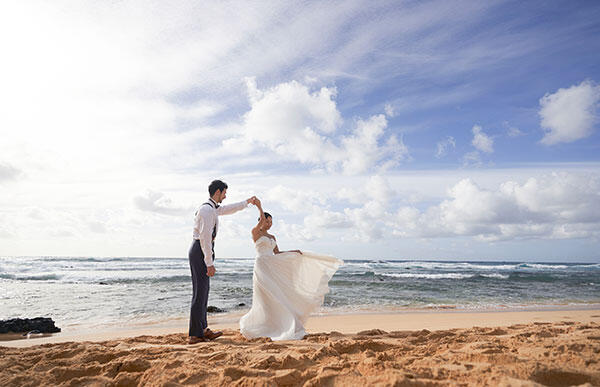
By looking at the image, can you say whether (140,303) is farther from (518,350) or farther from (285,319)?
(518,350)

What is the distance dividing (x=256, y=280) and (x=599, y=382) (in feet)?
14.8

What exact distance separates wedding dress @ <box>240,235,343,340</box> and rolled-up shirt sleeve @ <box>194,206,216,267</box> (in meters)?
1.01

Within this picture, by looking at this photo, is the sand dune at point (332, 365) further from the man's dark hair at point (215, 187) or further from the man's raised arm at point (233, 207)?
the man's dark hair at point (215, 187)

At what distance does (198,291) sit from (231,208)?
4.49ft

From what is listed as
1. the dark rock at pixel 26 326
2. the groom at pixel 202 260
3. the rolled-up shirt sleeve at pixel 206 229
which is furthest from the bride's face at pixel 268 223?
the dark rock at pixel 26 326

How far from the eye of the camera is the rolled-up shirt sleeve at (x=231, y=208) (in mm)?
5672

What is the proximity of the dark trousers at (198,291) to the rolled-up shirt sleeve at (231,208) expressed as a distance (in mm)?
602

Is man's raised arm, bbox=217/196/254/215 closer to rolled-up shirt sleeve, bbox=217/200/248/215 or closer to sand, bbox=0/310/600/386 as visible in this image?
rolled-up shirt sleeve, bbox=217/200/248/215

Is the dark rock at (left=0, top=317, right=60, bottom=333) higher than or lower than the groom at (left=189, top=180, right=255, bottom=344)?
lower

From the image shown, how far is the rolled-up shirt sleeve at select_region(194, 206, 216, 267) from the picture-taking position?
5.28 metres

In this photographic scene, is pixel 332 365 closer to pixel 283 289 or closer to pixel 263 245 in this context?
pixel 283 289

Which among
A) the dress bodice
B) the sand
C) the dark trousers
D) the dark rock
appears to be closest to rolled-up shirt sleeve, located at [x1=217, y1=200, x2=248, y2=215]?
the dark trousers

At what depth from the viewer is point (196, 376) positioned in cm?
312

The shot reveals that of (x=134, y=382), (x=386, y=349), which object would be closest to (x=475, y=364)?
(x=386, y=349)
